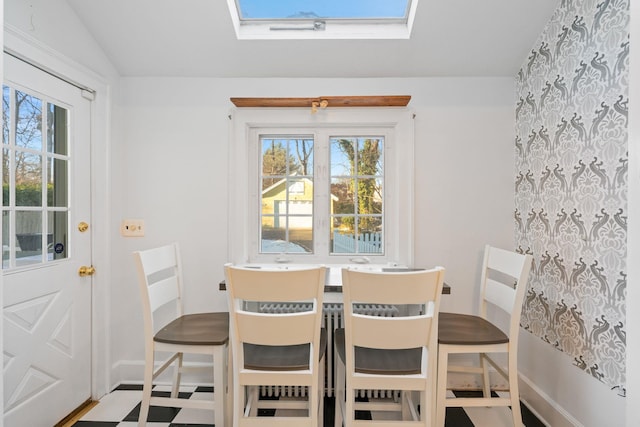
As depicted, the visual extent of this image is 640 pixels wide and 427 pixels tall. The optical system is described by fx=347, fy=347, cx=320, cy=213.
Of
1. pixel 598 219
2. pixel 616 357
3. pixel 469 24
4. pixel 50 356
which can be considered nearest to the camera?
pixel 616 357

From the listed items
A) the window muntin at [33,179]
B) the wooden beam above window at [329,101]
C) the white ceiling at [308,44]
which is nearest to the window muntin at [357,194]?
the wooden beam above window at [329,101]

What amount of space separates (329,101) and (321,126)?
0.18m

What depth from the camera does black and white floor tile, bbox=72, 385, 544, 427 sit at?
1.89 meters

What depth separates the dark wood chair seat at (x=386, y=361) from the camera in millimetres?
1437

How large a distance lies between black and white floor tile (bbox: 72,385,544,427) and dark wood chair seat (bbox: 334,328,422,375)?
602mm

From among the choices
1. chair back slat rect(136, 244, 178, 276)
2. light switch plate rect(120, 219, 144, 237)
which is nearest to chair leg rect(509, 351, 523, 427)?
chair back slat rect(136, 244, 178, 276)

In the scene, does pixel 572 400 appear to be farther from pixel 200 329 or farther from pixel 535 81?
pixel 200 329

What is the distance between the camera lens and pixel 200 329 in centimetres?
184

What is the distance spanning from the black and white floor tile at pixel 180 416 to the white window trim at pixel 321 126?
2.98 ft

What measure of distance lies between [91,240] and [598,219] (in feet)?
8.86

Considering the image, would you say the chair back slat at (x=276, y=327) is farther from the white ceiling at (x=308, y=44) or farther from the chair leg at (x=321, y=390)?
the white ceiling at (x=308, y=44)

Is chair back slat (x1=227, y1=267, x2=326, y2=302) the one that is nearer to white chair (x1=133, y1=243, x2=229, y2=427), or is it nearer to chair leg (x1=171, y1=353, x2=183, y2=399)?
white chair (x1=133, y1=243, x2=229, y2=427)

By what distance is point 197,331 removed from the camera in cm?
181

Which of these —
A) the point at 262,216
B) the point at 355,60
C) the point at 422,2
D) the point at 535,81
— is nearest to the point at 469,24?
the point at 422,2
